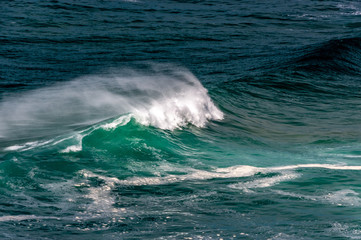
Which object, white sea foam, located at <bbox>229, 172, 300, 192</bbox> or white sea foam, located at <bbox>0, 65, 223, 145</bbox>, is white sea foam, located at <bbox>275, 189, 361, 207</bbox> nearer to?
white sea foam, located at <bbox>229, 172, 300, 192</bbox>

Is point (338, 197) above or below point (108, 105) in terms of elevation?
above

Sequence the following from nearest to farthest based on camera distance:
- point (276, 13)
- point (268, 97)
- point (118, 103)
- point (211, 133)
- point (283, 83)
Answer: point (211, 133) → point (118, 103) → point (268, 97) → point (283, 83) → point (276, 13)

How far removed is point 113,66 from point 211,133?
9191 mm

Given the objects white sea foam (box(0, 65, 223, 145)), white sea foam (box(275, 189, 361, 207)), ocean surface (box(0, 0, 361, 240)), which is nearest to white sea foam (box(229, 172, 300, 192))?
ocean surface (box(0, 0, 361, 240))

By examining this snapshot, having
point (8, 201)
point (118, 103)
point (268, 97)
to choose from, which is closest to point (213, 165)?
point (8, 201)

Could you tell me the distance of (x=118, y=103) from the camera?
14617 millimetres

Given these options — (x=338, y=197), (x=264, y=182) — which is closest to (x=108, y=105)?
(x=264, y=182)

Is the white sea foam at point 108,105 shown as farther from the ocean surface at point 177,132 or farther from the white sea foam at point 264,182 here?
the white sea foam at point 264,182

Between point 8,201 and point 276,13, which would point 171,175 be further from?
point 276,13

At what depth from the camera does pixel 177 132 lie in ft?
39.9

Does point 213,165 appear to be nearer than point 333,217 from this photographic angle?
No

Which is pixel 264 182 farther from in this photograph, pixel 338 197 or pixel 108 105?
pixel 108 105

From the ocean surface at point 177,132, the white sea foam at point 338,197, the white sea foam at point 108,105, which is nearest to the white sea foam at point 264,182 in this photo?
the ocean surface at point 177,132

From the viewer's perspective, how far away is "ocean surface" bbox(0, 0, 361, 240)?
7320 millimetres
